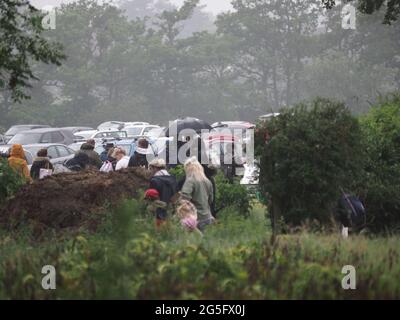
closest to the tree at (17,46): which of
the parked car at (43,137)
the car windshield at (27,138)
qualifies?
the parked car at (43,137)

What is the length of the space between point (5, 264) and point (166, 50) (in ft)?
219

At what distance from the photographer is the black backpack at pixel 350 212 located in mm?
14586

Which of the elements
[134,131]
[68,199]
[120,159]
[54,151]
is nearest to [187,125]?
[54,151]

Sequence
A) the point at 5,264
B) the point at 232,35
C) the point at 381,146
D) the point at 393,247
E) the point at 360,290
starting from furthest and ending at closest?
the point at 232,35 < the point at 381,146 < the point at 393,247 < the point at 5,264 < the point at 360,290

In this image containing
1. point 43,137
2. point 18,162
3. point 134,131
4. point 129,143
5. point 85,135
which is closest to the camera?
point 18,162

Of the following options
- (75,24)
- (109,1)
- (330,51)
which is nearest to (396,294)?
(75,24)

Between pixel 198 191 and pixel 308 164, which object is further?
pixel 308 164

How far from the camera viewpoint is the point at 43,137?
39031 millimetres

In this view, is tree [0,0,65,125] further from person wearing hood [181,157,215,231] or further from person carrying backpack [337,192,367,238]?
person carrying backpack [337,192,367,238]

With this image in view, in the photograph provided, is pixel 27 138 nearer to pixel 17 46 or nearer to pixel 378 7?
pixel 378 7

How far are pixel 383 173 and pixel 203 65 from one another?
62.9 m

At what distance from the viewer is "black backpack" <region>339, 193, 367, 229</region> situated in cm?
1459

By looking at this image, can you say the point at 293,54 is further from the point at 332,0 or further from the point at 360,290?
the point at 360,290

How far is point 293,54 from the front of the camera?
80812 millimetres
